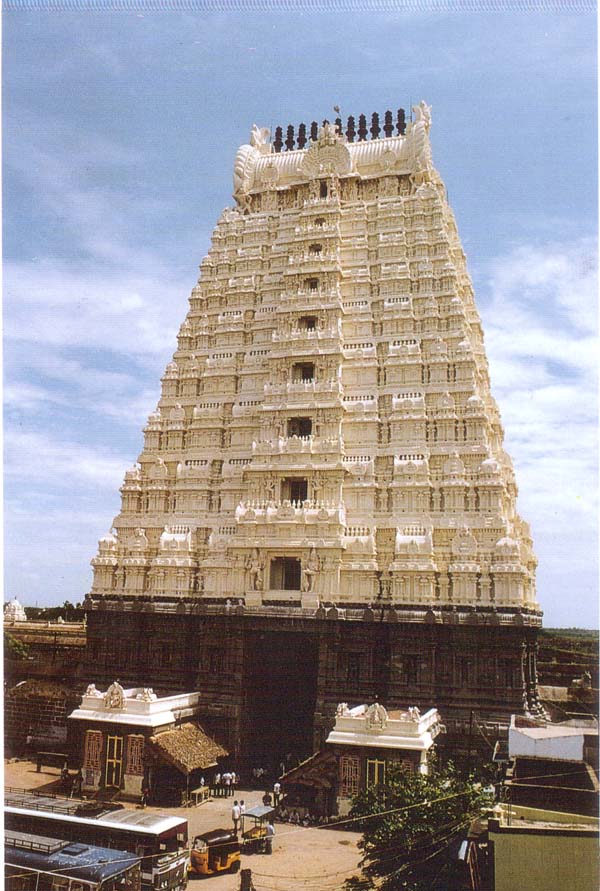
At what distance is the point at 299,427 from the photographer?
3709 centimetres

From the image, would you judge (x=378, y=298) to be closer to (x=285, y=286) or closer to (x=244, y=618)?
(x=285, y=286)

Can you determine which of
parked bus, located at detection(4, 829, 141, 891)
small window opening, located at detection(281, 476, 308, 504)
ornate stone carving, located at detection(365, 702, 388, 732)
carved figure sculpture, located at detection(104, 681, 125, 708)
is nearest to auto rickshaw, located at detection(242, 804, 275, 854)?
ornate stone carving, located at detection(365, 702, 388, 732)

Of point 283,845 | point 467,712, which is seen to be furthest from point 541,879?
point 467,712

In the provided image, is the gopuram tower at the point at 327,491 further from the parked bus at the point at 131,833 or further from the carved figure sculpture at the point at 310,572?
the parked bus at the point at 131,833

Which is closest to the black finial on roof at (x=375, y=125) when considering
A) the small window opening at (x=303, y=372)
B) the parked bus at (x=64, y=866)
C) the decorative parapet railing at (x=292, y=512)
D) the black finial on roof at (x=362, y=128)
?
the black finial on roof at (x=362, y=128)

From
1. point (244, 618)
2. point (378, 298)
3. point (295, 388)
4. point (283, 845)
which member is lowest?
point (283, 845)

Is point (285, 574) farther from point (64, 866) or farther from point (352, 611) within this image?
point (64, 866)

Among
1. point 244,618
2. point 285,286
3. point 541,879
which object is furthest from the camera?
point 285,286

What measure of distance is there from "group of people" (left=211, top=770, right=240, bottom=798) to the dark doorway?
9.04 feet

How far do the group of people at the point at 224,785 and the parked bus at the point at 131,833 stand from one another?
8167mm

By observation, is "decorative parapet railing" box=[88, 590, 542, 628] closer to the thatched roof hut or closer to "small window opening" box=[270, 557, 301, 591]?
"small window opening" box=[270, 557, 301, 591]

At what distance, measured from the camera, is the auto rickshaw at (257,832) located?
74.6ft

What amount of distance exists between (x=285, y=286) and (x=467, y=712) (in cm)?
2220

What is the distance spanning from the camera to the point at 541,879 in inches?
618
